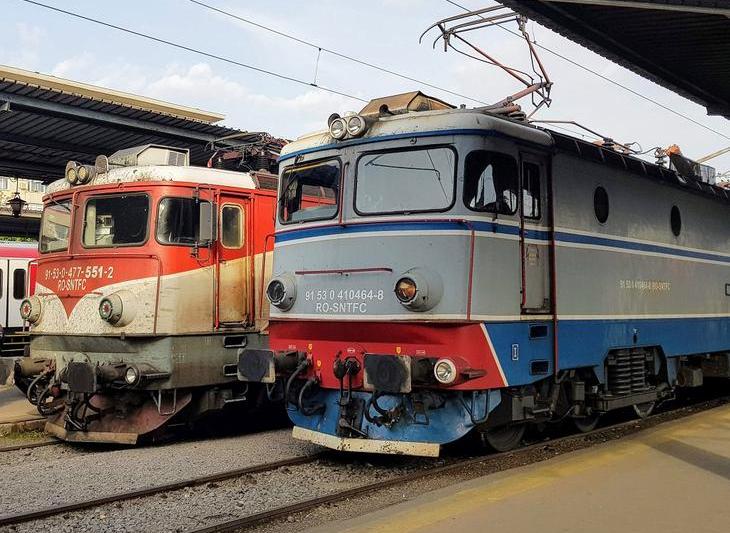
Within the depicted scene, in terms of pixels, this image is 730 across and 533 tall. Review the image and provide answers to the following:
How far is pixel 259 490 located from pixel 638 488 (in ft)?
10.8

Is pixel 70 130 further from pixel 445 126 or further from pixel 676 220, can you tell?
pixel 676 220

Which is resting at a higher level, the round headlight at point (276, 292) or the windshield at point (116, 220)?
the windshield at point (116, 220)

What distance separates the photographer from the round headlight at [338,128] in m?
7.58

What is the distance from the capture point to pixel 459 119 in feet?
23.0

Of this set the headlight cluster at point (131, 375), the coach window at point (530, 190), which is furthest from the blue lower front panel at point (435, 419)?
the headlight cluster at point (131, 375)

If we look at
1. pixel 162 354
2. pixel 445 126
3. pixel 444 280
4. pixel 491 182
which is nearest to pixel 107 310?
pixel 162 354

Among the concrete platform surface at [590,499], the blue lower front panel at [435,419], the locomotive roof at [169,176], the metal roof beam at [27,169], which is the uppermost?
the metal roof beam at [27,169]

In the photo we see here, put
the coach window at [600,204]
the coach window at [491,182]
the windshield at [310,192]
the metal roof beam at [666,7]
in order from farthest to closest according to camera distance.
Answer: the coach window at [600,204] < the windshield at [310,192] < the coach window at [491,182] < the metal roof beam at [666,7]

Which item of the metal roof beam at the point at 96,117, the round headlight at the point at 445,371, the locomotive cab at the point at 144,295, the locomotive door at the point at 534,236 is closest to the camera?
the round headlight at the point at 445,371

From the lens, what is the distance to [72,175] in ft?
32.3

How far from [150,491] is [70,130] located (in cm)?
793

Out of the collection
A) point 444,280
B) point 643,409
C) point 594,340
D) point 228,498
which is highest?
point 444,280

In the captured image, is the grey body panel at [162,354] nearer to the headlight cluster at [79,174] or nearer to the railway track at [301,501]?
the railway track at [301,501]

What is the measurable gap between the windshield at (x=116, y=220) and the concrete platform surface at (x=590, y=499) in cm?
501
